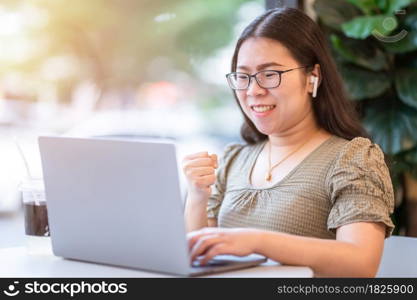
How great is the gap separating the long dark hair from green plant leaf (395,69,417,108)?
1.43m

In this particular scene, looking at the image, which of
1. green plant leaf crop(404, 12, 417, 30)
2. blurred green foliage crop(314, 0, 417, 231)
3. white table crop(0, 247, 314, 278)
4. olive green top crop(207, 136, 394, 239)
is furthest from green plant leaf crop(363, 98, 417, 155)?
white table crop(0, 247, 314, 278)

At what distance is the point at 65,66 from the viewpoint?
3.45 meters

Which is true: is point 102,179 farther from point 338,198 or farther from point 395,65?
point 395,65

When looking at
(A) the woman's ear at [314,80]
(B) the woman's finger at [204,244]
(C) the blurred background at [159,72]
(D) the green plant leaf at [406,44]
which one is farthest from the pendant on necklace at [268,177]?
(D) the green plant leaf at [406,44]

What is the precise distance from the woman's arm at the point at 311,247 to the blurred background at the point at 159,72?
5.96 ft

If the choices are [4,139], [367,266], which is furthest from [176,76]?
[367,266]

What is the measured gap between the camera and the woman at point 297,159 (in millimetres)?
1570

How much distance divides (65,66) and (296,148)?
1878 millimetres

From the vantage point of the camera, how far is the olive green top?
5.10 ft

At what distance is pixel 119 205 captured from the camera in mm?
1276

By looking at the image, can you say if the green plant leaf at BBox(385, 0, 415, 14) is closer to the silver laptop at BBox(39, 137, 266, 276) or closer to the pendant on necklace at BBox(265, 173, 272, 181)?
the pendant on necklace at BBox(265, 173, 272, 181)

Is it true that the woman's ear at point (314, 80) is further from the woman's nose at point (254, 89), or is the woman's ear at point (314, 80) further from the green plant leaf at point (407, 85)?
the green plant leaf at point (407, 85)

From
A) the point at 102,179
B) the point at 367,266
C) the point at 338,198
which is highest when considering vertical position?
the point at 102,179

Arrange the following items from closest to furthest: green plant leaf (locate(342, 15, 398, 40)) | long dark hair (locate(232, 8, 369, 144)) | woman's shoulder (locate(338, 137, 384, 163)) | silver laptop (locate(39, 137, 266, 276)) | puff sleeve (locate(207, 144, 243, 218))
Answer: silver laptop (locate(39, 137, 266, 276))
woman's shoulder (locate(338, 137, 384, 163))
long dark hair (locate(232, 8, 369, 144))
puff sleeve (locate(207, 144, 243, 218))
green plant leaf (locate(342, 15, 398, 40))
